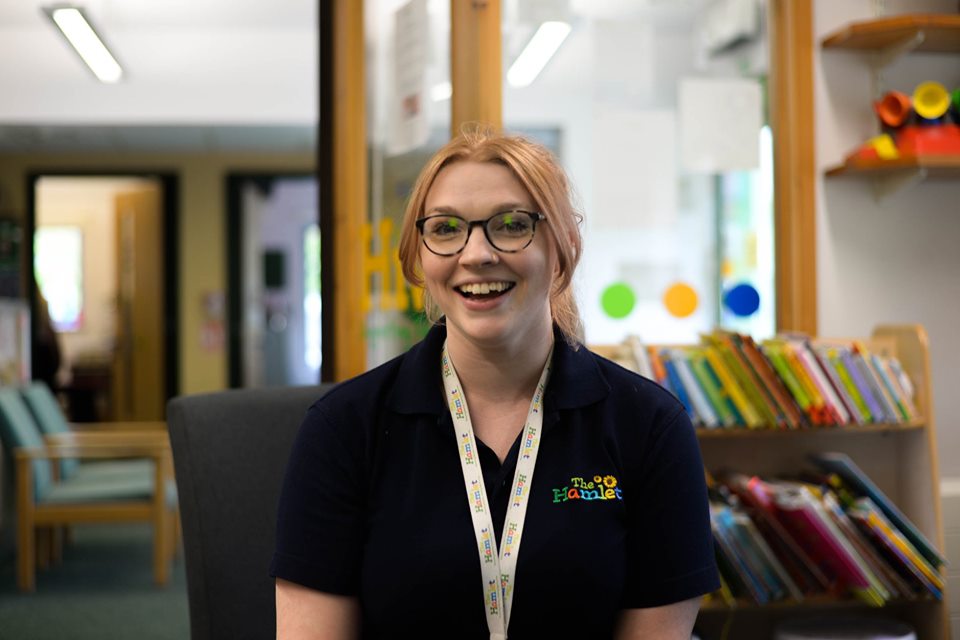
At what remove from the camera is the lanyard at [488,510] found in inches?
52.4

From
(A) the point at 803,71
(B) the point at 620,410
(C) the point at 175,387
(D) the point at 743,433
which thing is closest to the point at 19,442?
(D) the point at 743,433

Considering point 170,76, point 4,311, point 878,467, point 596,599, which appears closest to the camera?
point 596,599

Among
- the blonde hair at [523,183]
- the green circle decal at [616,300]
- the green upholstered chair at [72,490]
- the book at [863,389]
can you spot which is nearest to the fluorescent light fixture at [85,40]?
the green upholstered chair at [72,490]

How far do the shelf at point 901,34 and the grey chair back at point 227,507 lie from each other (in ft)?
6.55

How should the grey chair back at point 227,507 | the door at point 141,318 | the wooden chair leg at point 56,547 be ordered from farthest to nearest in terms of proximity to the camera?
the door at point 141,318, the wooden chair leg at point 56,547, the grey chair back at point 227,507

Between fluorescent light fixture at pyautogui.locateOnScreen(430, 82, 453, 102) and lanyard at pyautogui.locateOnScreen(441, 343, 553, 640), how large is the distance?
1.56 meters

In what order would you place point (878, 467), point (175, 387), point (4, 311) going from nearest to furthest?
1. point (878, 467)
2. point (4, 311)
3. point (175, 387)

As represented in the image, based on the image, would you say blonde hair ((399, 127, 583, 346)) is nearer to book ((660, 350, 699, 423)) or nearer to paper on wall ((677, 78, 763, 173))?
book ((660, 350, 699, 423))

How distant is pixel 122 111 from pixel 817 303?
17.5ft

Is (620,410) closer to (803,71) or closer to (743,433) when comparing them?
(743,433)

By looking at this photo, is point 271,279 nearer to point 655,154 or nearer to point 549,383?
point 655,154

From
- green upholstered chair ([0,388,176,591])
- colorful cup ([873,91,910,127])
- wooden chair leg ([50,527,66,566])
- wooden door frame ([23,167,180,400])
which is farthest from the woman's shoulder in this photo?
wooden door frame ([23,167,180,400])

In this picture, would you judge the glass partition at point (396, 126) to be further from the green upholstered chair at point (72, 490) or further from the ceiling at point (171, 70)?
the ceiling at point (171, 70)

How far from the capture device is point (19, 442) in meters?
4.63
